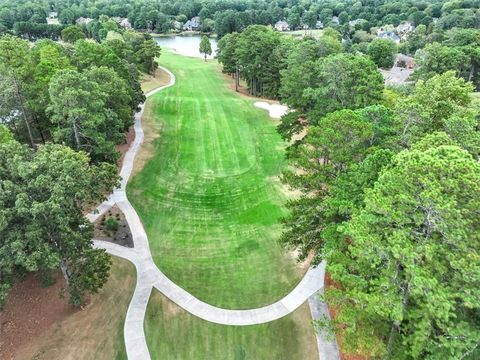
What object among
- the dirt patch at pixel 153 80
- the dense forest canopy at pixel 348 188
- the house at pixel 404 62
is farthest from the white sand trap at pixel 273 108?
the house at pixel 404 62

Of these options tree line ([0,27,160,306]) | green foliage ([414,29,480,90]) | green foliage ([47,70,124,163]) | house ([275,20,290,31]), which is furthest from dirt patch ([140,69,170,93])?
house ([275,20,290,31])

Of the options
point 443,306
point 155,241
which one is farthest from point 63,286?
point 443,306

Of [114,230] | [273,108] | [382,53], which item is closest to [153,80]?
[273,108]

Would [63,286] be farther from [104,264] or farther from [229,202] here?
[229,202]

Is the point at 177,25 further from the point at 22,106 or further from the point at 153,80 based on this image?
the point at 22,106

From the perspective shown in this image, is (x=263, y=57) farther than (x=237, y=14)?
No

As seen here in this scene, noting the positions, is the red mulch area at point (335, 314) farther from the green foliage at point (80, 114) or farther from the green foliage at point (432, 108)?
the green foliage at point (80, 114)
